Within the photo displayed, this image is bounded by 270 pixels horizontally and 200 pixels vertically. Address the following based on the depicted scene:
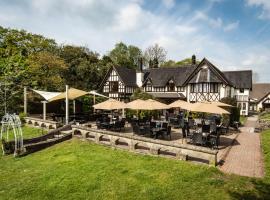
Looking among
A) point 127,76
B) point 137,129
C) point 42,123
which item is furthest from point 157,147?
point 127,76

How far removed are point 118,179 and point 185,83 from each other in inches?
958

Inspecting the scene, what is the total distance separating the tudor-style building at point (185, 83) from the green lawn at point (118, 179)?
18.5m

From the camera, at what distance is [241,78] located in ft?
113

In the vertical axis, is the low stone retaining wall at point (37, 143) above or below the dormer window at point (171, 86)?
below

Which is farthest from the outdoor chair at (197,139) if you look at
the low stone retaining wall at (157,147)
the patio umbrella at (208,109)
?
the patio umbrella at (208,109)

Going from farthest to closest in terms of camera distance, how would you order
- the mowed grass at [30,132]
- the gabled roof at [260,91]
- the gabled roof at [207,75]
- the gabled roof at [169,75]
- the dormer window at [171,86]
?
the gabled roof at [260,91] → the dormer window at [171,86] → the gabled roof at [169,75] → the gabled roof at [207,75] → the mowed grass at [30,132]

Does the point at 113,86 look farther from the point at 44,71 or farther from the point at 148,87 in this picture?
the point at 44,71

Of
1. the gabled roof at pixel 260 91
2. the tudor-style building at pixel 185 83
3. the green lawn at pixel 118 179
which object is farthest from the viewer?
the gabled roof at pixel 260 91

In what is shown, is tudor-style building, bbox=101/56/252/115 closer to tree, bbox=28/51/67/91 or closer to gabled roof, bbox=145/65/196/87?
gabled roof, bbox=145/65/196/87

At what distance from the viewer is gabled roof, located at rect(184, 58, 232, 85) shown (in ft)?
92.5

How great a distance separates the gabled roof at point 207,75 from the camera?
28.2m

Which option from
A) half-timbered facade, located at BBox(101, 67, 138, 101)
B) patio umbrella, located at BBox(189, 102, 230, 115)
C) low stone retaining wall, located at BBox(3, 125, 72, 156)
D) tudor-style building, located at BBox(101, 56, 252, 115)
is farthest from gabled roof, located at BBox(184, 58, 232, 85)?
low stone retaining wall, located at BBox(3, 125, 72, 156)

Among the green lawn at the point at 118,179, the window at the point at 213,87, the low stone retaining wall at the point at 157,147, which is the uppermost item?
the window at the point at 213,87

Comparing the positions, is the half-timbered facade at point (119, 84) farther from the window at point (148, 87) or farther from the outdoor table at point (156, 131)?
the outdoor table at point (156, 131)
